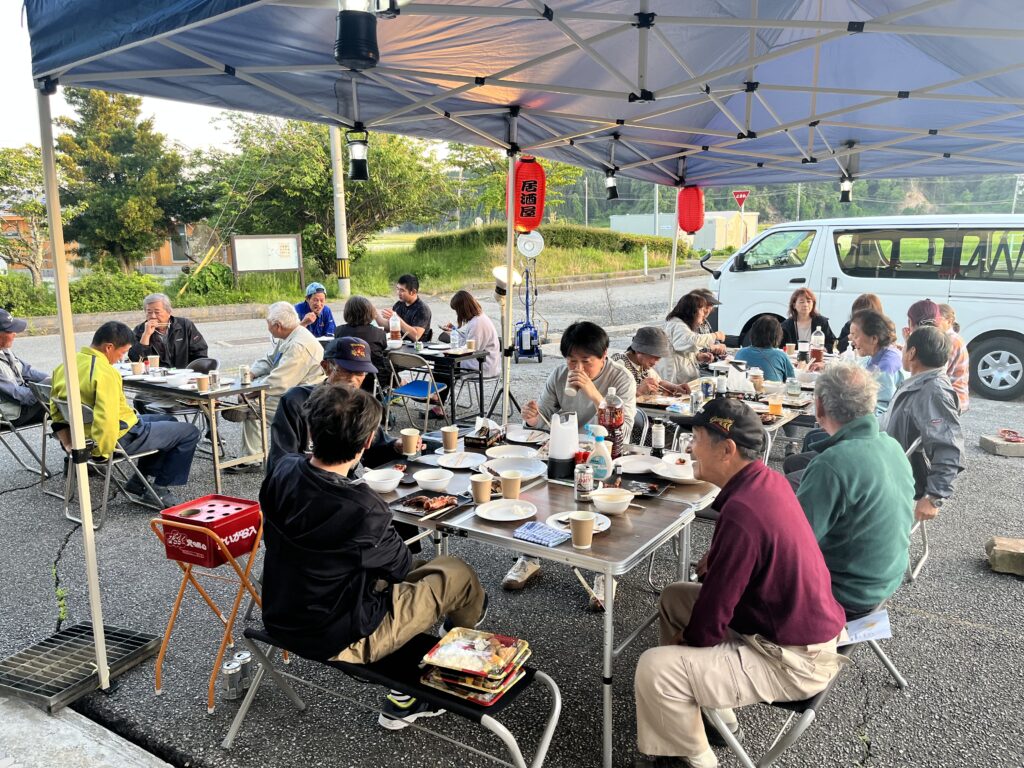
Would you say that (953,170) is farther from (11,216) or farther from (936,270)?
(11,216)

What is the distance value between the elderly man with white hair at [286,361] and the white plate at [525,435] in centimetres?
243

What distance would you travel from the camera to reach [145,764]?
2588mm

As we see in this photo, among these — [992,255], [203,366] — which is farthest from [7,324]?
[992,255]

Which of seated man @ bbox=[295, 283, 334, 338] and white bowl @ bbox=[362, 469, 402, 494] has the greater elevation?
seated man @ bbox=[295, 283, 334, 338]

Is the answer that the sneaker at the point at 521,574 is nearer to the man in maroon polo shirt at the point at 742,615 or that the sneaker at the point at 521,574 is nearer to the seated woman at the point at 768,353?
the man in maroon polo shirt at the point at 742,615

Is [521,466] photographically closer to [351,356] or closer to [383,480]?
[383,480]

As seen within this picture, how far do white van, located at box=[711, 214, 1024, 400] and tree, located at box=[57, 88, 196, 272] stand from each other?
15.7 metres

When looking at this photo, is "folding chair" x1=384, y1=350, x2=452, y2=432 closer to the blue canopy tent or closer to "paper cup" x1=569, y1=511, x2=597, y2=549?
the blue canopy tent

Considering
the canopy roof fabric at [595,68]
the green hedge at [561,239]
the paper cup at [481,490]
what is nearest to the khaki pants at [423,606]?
the paper cup at [481,490]

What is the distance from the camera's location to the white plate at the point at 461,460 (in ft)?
11.1

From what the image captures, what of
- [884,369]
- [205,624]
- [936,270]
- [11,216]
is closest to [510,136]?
[884,369]

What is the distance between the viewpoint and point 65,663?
312 cm

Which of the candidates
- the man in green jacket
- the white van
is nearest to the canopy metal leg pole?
the man in green jacket

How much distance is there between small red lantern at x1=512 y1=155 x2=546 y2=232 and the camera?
21.0 ft
